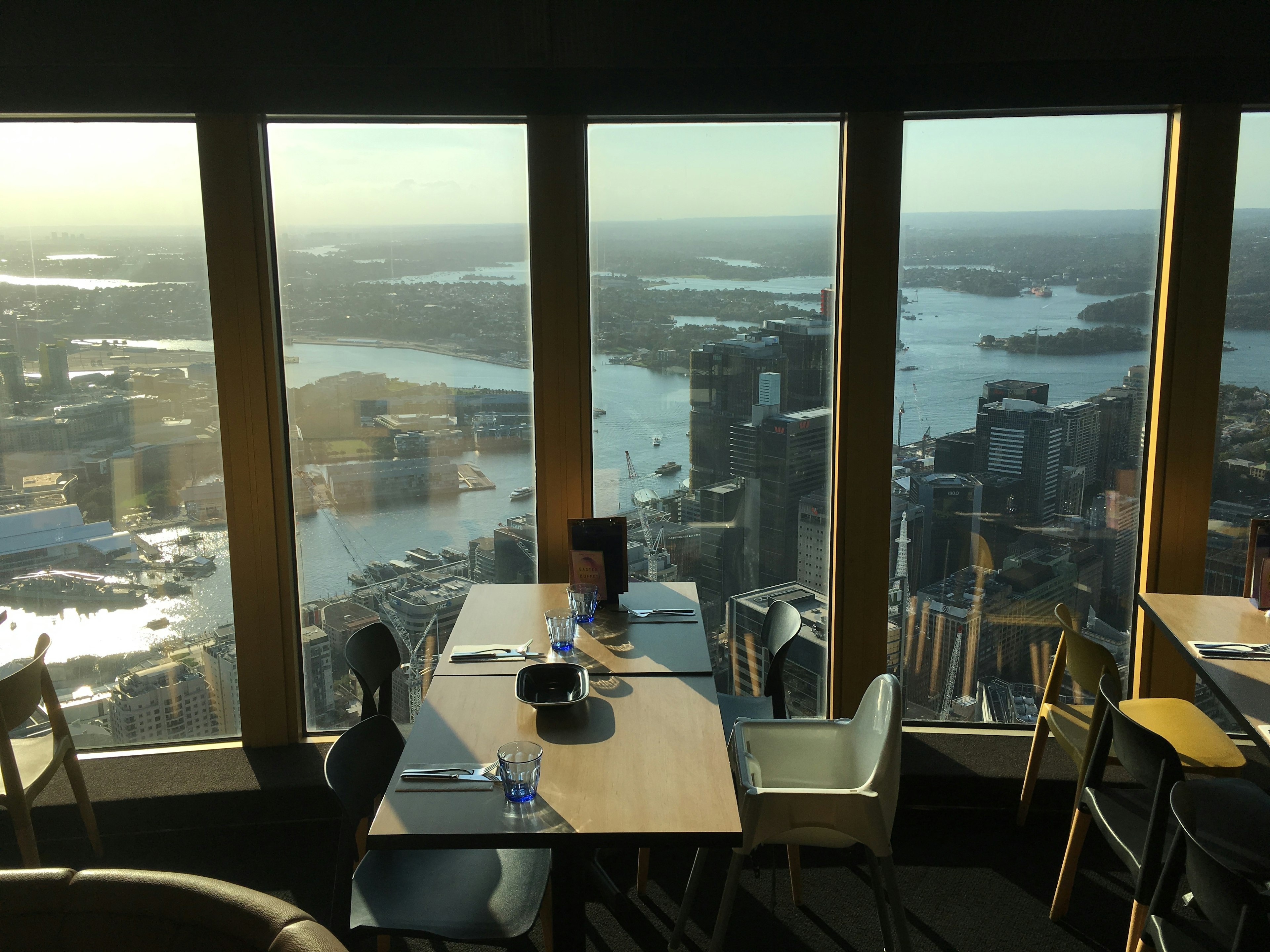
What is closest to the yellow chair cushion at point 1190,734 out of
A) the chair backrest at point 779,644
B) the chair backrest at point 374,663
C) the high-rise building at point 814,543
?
the chair backrest at point 779,644

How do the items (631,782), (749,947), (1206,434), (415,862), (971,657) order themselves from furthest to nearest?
(971,657)
(1206,434)
(749,947)
(415,862)
(631,782)

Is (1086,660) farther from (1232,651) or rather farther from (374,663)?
(374,663)

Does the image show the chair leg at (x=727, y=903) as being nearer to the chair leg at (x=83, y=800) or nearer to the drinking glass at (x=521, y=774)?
the drinking glass at (x=521, y=774)

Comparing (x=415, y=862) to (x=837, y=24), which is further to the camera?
(x=837, y=24)

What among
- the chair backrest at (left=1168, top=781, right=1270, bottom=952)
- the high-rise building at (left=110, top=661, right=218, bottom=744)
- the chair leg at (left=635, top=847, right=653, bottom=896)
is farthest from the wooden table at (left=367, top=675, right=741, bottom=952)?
the high-rise building at (left=110, top=661, right=218, bottom=744)

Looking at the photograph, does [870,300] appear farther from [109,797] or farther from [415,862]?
[109,797]

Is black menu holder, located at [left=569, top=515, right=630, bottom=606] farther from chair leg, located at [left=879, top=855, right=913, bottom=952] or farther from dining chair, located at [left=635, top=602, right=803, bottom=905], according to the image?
chair leg, located at [left=879, top=855, right=913, bottom=952]

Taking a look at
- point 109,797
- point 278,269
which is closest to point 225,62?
point 278,269
